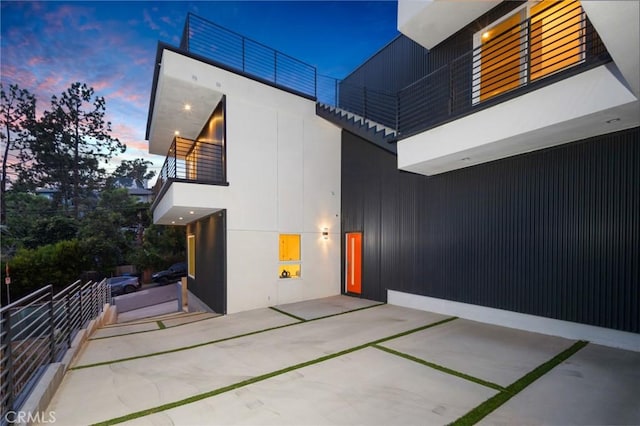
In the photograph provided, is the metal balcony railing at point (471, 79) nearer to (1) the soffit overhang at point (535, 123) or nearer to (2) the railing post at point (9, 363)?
(1) the soffit overhang at point (535, 123)

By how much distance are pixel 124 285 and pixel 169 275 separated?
2.65 metres

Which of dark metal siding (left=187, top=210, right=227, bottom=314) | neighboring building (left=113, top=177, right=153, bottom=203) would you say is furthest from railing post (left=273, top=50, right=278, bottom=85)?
→ neighboring building (left=113, top=177, right=153, bottom=203)

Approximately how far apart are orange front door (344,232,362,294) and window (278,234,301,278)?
165cm

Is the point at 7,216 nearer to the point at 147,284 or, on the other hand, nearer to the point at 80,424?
Result: the point at 147,284

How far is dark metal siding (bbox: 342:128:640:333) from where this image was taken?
4.39 m

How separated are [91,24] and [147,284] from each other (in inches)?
589

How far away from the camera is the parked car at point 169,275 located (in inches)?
747

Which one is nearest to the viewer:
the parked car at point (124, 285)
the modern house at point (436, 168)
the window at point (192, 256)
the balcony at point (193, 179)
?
the modern house at point (436, 168)

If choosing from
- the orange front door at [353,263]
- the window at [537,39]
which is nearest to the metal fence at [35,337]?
the window at [537,39]

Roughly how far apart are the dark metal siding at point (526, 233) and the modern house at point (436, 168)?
0.03 meters

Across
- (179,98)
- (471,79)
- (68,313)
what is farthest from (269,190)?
(471,79)

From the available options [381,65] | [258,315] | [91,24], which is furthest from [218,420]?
[91,24]

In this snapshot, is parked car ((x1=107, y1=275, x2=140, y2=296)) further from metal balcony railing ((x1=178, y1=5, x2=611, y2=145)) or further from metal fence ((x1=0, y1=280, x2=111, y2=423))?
metal balcony railing ((x1=178, y1=5, x2=611, y2=145))

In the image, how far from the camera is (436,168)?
253 inches
